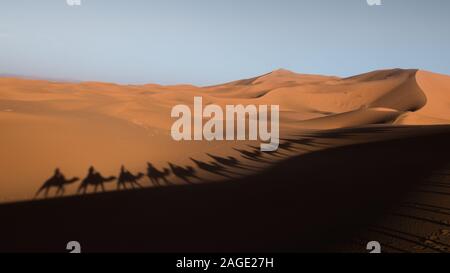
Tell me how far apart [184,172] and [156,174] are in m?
0.92

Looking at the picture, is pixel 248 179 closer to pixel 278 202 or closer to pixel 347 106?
pixel 278 202

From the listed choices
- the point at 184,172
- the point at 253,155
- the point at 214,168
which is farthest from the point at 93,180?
the point at 253,155

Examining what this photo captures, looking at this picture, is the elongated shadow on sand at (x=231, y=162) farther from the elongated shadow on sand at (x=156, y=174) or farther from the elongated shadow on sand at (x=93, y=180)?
the elongated shadow on sand at (x=93, y=180)

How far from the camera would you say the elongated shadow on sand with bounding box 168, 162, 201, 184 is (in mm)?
11386

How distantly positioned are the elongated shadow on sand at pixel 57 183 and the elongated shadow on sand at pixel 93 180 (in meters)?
0.36

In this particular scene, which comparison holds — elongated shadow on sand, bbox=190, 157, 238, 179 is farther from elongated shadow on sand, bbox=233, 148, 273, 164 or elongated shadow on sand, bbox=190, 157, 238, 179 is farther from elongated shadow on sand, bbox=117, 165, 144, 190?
elongated shadow on sand, bbox=117, 165, 144, 190

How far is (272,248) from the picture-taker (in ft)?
20.1

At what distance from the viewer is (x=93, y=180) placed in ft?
36.3

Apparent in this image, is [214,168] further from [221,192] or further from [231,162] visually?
[221,192]

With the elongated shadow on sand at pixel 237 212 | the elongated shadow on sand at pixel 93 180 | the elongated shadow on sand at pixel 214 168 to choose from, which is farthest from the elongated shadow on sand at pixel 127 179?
the elongated shadow on sand at pixel 214 168

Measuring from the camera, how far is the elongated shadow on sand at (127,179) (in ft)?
34.7

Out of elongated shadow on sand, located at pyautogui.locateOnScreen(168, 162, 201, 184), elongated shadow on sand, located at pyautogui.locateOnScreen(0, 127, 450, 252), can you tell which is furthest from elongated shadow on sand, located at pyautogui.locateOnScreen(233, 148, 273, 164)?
elongated shadow on sand, located at pyautogui.locateOnScreen(168, 162, 201, 184)
